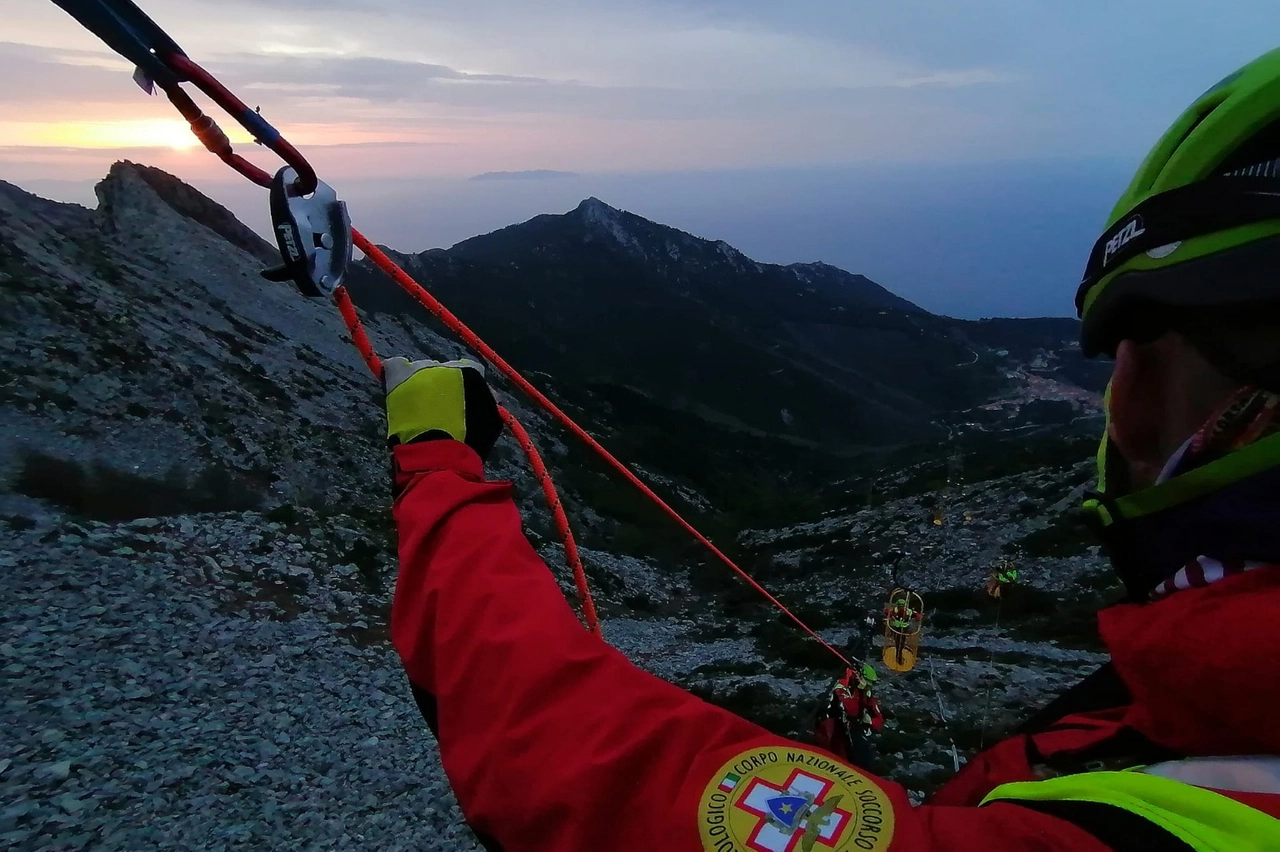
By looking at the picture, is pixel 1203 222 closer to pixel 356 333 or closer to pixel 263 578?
pixel 356 333

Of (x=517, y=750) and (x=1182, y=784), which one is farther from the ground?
(x=1182, y=784)

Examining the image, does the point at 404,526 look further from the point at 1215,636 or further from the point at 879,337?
the point at 879,337

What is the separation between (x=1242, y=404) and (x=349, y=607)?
18890mm

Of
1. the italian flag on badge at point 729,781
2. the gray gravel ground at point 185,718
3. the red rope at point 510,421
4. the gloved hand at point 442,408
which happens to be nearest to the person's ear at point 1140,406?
the italian flag on badge at point 729,781

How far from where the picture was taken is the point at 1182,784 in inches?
43.3

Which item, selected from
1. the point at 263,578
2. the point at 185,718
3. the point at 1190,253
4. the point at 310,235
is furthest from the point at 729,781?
the point at 263,578

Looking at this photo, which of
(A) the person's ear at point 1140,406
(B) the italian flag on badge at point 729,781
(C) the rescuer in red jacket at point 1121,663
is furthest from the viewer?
(A) the person's ear at point 1140,406

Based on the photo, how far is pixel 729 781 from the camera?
144 cm

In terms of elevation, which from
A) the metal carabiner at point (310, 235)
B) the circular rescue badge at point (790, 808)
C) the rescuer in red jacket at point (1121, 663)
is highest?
the metal carabiner at point (310, 235)

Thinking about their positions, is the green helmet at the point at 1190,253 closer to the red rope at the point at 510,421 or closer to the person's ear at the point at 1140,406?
the person's ear at the point at 1140,406

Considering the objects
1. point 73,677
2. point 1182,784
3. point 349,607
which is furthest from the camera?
point 349,607

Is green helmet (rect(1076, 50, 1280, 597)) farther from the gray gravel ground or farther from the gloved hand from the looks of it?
the gray gravel ground

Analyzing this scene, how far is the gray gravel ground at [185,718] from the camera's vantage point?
28.9 feet

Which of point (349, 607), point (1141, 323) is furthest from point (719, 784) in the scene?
point (349, 607)
